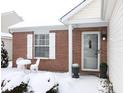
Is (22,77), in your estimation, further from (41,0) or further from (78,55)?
(41,0)

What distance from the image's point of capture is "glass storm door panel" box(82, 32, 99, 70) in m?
10.8

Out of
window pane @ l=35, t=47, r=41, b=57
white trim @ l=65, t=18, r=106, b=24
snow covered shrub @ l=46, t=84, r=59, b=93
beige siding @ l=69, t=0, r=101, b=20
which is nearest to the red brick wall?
window pane @ l=35, t=47, r=41, b=57

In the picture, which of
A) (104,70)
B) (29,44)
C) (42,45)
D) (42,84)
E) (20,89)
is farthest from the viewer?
(29,44)

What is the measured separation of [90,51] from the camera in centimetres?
1084

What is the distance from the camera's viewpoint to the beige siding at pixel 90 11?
9.49m

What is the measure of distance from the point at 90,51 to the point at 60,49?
2.06 metres

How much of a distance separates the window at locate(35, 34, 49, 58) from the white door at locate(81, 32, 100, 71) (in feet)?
8.71

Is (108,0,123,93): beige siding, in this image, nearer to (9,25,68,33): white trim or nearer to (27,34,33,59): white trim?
(9,25,68,33): white trim

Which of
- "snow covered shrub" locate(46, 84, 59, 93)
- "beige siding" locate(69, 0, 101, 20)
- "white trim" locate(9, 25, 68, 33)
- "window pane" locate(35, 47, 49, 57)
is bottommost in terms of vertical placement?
"snow covered shrub" locate(46, 84, 59, 93)

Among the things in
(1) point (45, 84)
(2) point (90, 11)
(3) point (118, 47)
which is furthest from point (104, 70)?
(3) point (118, 47)

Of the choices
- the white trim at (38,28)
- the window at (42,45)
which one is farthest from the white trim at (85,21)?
the window at (42,45)

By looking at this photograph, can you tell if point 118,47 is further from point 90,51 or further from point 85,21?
point 90,51

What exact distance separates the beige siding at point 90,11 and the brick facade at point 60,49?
1.23 metres

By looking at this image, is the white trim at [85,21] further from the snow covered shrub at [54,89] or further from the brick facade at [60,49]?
the snow covered shrub at [54,89]
